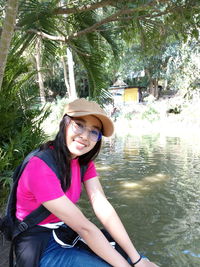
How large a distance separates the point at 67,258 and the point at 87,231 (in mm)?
164

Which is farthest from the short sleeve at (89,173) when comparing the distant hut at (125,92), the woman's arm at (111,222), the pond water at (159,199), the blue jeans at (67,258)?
the distant hut at (125,92)

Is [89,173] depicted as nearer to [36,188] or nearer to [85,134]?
[85,134]

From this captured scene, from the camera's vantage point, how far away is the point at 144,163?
7.38 metres

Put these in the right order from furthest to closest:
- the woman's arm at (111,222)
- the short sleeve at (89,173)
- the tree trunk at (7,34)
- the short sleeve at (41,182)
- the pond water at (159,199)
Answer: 1. the pond water at (159,199)
2. the tree trunk at (7,34)
3. the short sleeve at (89,173)
4. the woman's arm at (111,222)
5. the short sleeve at (41,182)

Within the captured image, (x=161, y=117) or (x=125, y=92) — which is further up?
(x=125, y=92)

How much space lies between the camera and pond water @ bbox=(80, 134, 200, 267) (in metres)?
3.27

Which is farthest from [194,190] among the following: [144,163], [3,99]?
[3,99]

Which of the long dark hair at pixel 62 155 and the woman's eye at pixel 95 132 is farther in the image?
the woman's eye at pixel 95 132

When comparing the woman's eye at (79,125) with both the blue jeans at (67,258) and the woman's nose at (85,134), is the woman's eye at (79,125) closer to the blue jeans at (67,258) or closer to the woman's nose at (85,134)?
the woman's nose at (85,134)

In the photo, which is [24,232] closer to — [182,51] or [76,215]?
[76,215]

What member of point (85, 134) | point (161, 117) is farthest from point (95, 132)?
point (161, 117)

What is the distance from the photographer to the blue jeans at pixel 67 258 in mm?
1574

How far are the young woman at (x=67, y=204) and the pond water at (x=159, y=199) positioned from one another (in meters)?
1.62

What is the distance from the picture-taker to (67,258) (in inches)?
62.8
